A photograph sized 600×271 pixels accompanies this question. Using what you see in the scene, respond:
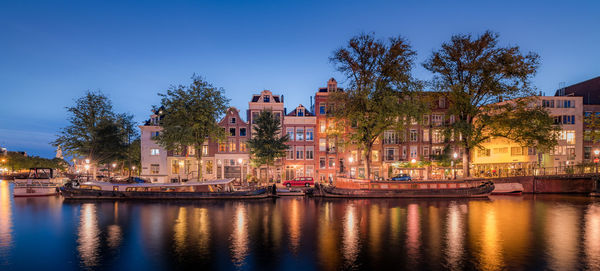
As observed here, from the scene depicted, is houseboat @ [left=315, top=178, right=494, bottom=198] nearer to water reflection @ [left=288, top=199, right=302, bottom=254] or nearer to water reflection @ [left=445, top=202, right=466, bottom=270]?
water reflection @ [left=288, top=199, right=302, bottom=254]

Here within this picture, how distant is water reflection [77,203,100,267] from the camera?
18453 millimetres

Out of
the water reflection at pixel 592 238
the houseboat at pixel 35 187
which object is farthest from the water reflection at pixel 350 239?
the houseboat at pixel 35 187

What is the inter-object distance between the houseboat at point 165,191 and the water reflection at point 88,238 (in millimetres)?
9740

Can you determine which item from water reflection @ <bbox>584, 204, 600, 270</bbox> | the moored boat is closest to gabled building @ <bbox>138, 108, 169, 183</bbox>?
the moored boat

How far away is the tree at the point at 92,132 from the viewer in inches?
2375

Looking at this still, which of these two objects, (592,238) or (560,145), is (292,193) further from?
(560,145)

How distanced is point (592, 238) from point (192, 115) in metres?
45.4

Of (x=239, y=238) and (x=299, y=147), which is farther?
(x=299, y=147)

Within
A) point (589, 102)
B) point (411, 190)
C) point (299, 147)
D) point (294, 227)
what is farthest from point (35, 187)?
point (589, 102)

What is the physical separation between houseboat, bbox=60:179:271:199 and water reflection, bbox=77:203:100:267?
974 cm

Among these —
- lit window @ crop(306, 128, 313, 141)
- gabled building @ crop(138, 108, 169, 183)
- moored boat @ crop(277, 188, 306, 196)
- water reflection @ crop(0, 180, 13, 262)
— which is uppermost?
lit window @ crop(306, 128, 313, 141)

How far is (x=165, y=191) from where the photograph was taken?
44.7 meters

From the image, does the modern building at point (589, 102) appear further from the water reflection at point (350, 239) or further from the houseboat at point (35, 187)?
the houseboat at point (35, 187)

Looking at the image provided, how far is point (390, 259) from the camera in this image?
18031 millimetres
